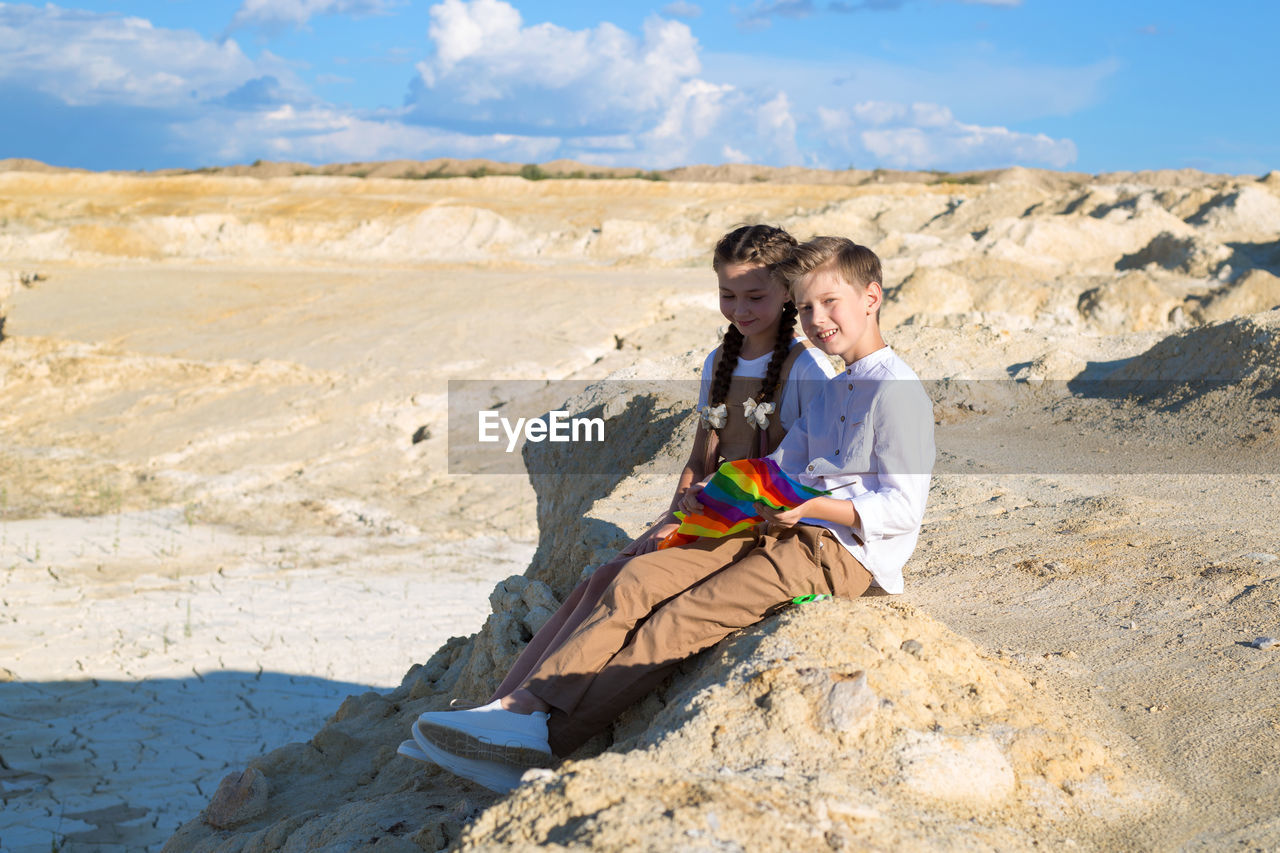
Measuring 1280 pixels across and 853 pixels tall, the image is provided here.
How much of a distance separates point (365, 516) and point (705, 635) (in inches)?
306

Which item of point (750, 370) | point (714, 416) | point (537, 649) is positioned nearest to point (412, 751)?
point (537, 649)

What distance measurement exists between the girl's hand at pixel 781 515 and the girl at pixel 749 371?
29cm

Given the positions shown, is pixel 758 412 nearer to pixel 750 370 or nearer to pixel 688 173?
pixel 750 370

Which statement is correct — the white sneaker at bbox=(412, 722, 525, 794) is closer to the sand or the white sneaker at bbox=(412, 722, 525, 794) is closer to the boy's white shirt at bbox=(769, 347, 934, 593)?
the sand

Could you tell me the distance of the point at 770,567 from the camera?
267cm

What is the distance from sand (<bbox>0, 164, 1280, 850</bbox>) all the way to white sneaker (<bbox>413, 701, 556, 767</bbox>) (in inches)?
8.3

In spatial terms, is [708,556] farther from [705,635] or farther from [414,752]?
[414,752]

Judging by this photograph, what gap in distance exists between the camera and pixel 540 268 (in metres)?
20.0

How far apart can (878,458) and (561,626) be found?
95cm

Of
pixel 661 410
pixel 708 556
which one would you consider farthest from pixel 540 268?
pixel 708 556

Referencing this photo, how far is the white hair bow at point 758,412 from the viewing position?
320cm

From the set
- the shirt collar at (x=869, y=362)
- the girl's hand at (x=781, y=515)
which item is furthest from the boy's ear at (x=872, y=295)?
the girl's hand at (x=781, y=515)

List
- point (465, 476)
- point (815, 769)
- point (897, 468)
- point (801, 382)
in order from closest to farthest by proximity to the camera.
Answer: point (815, 769) < point (897, 468) < point (801, 382) < point (465, 476)

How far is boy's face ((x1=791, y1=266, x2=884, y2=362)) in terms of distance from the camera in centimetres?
281
